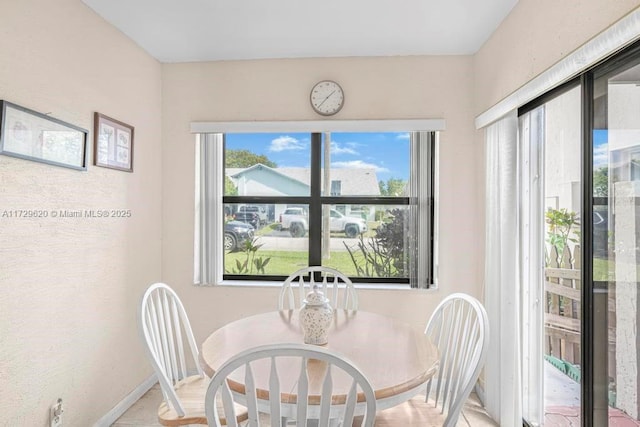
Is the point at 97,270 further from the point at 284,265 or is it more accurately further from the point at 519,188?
the point at 519,188

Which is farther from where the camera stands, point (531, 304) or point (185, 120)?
point (185, 120)

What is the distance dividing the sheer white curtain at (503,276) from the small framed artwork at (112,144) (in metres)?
2.44

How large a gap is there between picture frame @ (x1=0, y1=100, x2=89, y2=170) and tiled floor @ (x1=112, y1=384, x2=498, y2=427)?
1.63 meters

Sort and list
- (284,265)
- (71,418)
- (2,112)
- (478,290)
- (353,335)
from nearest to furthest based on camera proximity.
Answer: (2,112)
(353,335)
(71,418)
(478,290)
(284,265)

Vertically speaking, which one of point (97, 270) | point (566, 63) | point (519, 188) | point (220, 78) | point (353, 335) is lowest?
point (353, 335)

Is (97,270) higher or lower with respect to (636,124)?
lower

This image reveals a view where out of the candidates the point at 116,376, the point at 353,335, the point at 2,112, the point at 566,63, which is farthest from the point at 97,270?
the point at 566,63

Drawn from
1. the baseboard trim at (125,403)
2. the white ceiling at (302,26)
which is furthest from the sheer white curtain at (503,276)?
the baseboard trim at (125,403)

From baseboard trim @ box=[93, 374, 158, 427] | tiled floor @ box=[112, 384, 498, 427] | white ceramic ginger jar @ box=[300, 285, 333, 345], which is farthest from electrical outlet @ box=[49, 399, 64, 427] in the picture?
white ceramic ginger jar @ box=[300, 285, 333, 345]

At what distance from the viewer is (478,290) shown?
110 inches

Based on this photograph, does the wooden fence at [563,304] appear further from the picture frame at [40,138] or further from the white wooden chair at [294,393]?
the picture frame at [40,138]

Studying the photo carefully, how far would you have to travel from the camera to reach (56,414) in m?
1.92

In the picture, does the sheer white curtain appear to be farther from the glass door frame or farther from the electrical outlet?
the electrical outlet

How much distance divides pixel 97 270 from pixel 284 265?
1.41 metres
